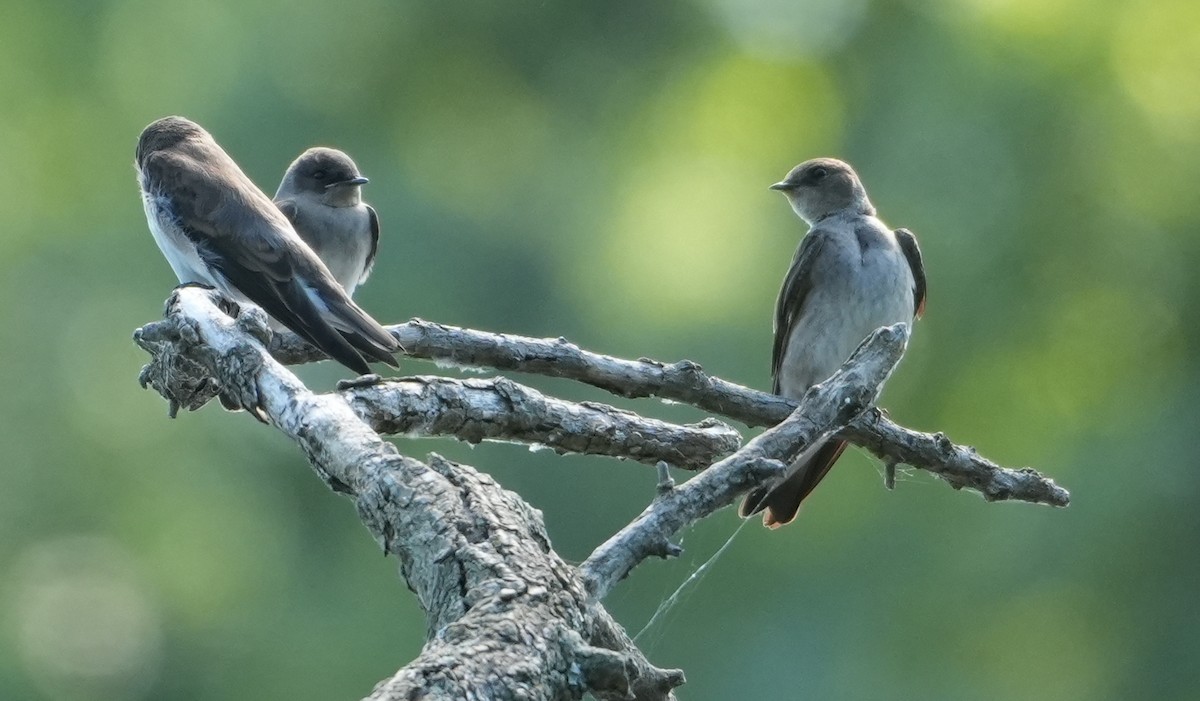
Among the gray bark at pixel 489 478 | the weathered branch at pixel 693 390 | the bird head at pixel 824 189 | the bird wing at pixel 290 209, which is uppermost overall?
the bird head at pixel 824 189

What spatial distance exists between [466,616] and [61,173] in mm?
17086

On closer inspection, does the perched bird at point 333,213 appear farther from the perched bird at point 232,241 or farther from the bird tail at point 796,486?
the bird tail at point 796,486

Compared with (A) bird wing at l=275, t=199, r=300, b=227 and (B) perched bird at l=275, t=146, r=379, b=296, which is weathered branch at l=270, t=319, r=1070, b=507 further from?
(A) bird wing at l=275, t=199, r=300, b=227

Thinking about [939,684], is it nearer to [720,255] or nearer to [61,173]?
[720,255]

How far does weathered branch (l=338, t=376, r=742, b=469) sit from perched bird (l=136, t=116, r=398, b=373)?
118cm

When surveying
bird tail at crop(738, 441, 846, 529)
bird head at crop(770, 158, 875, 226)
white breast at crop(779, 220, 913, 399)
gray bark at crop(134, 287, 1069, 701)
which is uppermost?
bird head at crop(770, 158, 875, 226)

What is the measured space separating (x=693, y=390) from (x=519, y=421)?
40.5 inches

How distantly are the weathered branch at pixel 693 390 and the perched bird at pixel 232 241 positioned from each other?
361 millimetres

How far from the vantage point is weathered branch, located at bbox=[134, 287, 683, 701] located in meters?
2.30

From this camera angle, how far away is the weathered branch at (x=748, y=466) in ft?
9.06

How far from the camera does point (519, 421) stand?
382 cm

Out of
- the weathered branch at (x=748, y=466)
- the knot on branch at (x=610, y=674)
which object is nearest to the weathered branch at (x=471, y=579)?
the knot on branch at (x=610, y=674)

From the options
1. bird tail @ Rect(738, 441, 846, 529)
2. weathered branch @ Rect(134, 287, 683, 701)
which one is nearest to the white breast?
bird tail @ Rect(738, 441, 846, 529)

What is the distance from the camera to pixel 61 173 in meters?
18.2
